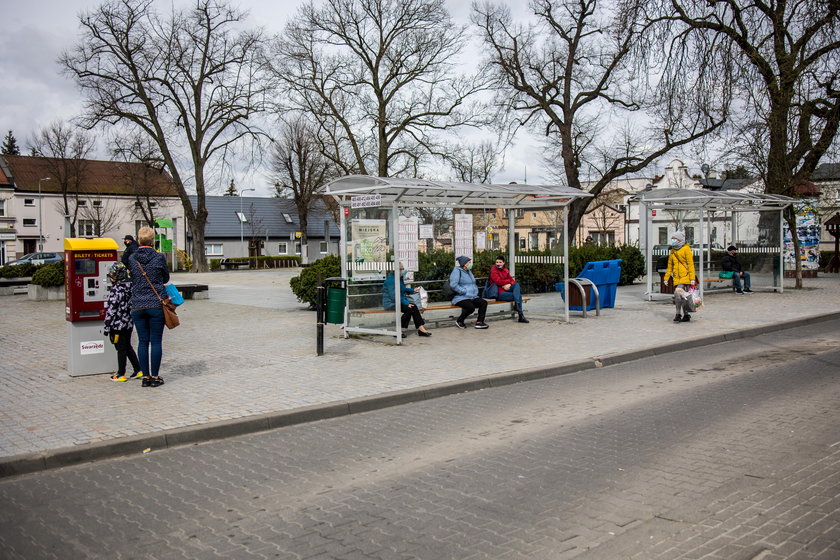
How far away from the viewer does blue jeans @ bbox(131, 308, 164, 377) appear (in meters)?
8.06

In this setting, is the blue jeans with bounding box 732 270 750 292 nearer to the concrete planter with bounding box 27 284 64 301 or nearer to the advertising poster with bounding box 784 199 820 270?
the advertising poster with bounding box 784 199 820 270

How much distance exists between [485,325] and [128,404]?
25.1ft

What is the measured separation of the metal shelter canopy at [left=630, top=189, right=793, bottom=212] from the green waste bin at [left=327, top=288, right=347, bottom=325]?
31.4 ft

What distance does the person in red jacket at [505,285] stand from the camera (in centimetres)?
1427

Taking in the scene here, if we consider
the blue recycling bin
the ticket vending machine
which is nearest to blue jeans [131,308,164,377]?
the ticket vending machine

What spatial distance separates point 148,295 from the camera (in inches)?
316

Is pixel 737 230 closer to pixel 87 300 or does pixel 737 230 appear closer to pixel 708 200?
pixel 708 200

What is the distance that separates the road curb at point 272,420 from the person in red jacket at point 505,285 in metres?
3.93

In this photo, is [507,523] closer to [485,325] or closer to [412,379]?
[412,379]

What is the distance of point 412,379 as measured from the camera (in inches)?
339

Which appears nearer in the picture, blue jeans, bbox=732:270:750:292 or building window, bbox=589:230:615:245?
blue jeans, bbox=732:270:750:292

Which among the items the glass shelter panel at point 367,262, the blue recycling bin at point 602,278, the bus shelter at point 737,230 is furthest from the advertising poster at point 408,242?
the bus shelter at point 737,230

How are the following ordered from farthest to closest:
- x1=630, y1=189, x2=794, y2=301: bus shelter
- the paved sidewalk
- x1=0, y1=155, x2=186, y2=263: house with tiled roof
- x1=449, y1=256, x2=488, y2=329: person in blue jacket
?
x1=0, y1=155, x2=186, y2=263: house with tiled roof < x1=630, y1=189, x2=794, y2=301: bus shelter < x1=449, y1=256, x2=488, y2=329: person in blue jacket < the paved sidewalk

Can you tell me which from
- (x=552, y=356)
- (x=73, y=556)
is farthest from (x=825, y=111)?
(x=73, y=556)
